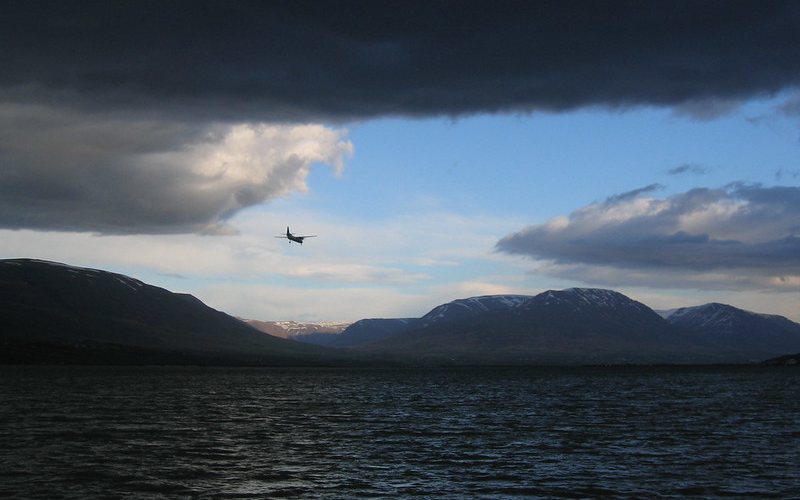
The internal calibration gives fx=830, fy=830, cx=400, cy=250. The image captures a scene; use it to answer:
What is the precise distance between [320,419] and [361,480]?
1979 inches

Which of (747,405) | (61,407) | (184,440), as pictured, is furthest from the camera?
(747,405)

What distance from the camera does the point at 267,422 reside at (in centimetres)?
9631

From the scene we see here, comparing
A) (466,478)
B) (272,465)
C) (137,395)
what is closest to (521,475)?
(466,478)

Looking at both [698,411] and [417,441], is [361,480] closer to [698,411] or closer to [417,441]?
[417,441]

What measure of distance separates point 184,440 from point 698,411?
247 ft

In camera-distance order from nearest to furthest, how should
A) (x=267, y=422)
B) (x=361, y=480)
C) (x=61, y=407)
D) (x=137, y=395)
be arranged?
(x=361, y=480), (x=267, y=422), (x=61, y=407), (x=137, y=395)

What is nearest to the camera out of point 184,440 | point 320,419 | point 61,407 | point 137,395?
point 184,440

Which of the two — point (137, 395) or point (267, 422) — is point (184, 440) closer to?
point (267, 422)

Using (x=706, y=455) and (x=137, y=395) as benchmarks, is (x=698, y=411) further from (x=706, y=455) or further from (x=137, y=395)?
(x=137, y=395)

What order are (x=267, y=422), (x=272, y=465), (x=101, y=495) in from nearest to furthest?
(x=101, y=495), (x=272, y=465), (x=267, y=422)

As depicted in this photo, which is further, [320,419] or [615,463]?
[320,419]

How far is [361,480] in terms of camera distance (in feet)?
175

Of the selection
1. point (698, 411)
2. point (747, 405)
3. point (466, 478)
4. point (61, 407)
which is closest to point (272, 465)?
point (466, 478)

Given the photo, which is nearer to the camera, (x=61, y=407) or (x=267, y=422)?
(x=267, y=422)
